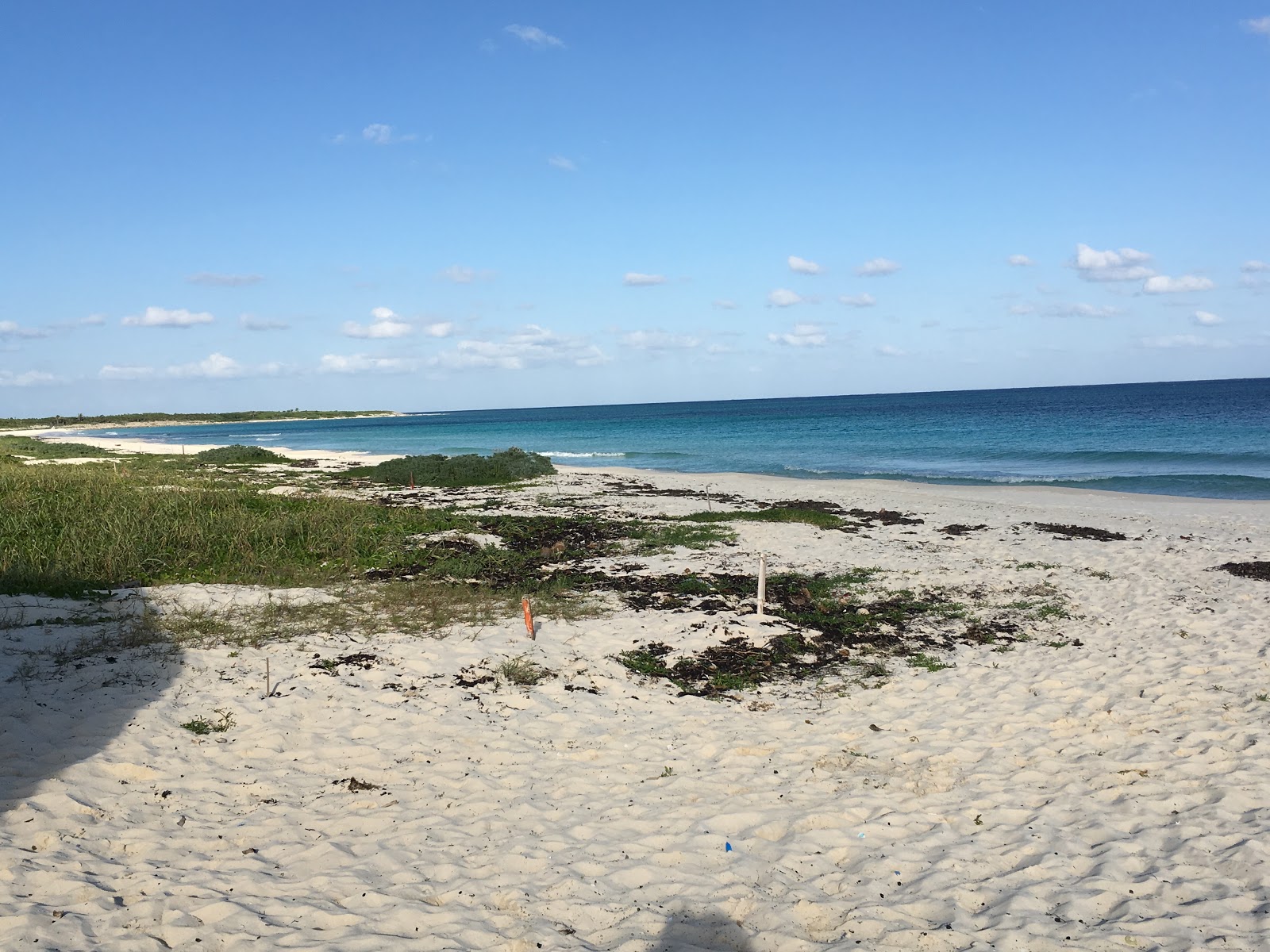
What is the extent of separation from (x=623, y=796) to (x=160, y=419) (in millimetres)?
155820

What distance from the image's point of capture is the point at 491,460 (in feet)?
93.9

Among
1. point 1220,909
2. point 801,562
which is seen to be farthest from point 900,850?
point 801,562

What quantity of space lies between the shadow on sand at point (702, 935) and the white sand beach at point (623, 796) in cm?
2

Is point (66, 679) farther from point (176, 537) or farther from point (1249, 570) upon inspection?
point (1249, 570)

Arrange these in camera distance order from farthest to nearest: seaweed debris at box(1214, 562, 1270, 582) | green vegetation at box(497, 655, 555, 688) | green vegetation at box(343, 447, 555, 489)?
1. green vegetation at box(343, 447, 555, 489)
2. seaweed debris at box(1214, 562, 1270, 582)
3. green vegetation at box(497, 655, 555, 688)

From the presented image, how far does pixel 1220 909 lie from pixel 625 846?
3594 mm

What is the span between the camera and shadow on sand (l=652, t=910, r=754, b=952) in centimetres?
441

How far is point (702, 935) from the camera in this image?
4.53 metres

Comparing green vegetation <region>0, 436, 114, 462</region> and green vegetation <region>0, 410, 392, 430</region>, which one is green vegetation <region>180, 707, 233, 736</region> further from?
green vegetation <region>0, 410, 392, 430</region>

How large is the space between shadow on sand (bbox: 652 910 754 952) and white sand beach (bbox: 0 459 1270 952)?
0.02 m

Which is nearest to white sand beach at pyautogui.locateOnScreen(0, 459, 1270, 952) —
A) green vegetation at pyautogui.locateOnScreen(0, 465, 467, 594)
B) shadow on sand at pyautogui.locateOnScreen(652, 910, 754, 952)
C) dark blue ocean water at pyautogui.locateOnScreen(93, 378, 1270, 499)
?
shadow on sand at pyautogui.locateOnScreen(652, 910, 754, 952)

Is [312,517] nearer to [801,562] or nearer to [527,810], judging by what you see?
[801,562]

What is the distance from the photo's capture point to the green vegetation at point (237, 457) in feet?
113

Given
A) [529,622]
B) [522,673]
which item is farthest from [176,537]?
[522,673]
